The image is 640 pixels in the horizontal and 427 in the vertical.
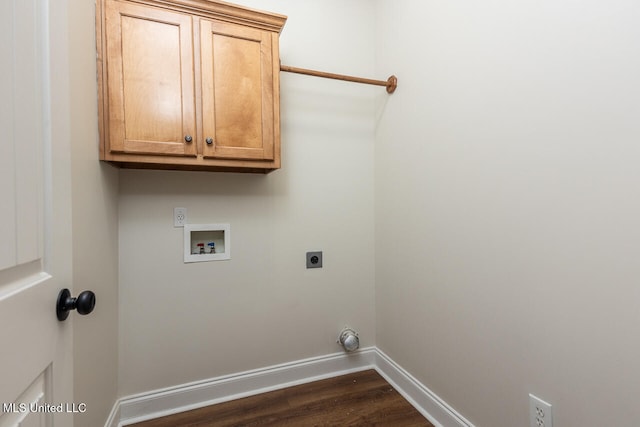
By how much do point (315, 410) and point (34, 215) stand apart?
1.60m

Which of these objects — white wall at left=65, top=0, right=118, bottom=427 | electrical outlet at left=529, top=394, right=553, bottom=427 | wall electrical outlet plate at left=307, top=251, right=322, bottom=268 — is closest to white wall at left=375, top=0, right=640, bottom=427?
electrical outlet at left=529, top=394, right=553, bottom=427

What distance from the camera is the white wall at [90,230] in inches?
39.4

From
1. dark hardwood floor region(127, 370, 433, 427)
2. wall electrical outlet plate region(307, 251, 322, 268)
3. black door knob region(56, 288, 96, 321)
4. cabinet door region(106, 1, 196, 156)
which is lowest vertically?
dark hardwood floor region(127, 370, 433, 427)

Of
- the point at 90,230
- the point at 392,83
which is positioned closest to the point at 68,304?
the point at 90,230

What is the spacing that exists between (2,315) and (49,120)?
40 cm

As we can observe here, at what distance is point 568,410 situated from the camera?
96cm

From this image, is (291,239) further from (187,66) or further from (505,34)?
(505,34)

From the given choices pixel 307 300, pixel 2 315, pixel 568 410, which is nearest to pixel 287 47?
pixel 307 300

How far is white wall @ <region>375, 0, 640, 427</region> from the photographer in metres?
0.84

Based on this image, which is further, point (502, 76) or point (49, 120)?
point (502, 76)

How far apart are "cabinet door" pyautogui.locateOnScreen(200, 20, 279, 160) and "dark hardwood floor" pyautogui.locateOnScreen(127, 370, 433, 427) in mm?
1395

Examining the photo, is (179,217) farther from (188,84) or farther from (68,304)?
(68,304)

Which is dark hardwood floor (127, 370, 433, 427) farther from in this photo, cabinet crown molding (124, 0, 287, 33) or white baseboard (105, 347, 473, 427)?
cabinet crown molding (124, 0, 287, 33)

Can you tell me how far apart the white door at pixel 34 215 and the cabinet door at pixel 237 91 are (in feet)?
2.36
